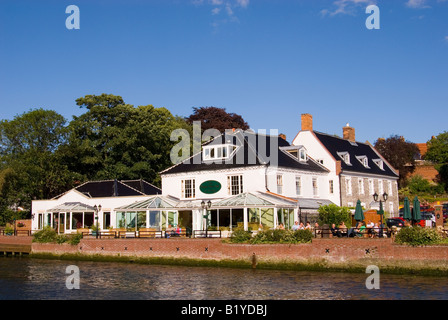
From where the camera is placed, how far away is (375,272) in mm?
28016

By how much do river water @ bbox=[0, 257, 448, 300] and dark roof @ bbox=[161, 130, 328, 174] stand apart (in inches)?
463

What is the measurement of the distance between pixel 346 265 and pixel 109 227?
2406 cm

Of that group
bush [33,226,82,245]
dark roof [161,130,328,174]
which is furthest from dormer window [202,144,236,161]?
bush [33,226,82,245]

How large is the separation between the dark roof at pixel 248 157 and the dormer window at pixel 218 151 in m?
0.42

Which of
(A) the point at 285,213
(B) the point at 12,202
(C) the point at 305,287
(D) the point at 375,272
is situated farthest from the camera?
(B) the point at 12,202

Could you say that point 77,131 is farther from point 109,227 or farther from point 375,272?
point 375,272

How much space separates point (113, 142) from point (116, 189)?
8.96 meters

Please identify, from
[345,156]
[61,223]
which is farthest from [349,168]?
[61,223]

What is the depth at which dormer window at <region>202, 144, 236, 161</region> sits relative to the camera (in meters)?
43.8

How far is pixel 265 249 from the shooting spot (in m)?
31.8

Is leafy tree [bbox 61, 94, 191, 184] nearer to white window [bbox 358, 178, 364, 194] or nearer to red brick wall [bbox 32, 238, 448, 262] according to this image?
red brick wall [bbox 32, 238, 448, 262]

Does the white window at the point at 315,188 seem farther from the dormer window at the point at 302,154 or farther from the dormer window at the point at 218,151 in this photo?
the dormer window at the point at 218,151
